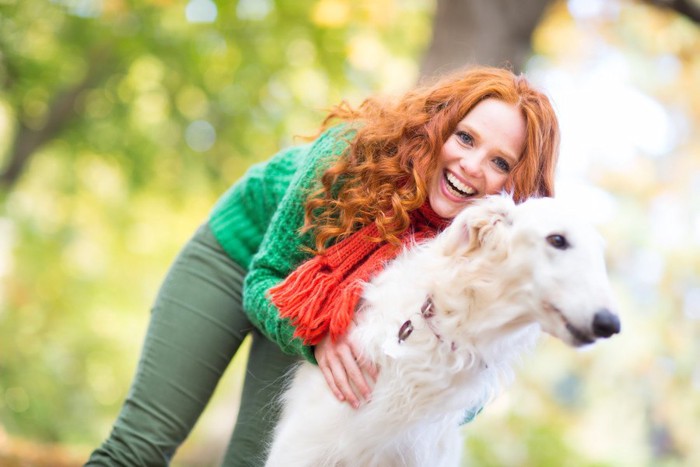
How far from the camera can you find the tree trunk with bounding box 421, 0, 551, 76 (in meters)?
4.98

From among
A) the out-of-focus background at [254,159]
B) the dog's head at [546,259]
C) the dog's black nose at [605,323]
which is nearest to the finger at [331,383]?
the dog's head at [546,259]

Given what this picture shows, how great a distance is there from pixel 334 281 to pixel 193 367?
78cm

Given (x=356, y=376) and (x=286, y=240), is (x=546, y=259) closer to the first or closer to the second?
(x=356, y=376)

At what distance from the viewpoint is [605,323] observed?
6.04 ft

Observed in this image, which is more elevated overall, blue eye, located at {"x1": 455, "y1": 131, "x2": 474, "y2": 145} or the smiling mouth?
blue eye, located at {"x1": 455, "y1": 131, "x2": 474, "y2": 145}

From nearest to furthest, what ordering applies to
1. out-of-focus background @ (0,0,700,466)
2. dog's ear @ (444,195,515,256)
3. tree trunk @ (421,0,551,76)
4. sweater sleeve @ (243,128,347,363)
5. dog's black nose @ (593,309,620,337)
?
dog's black nose @ (593,309,620,337)
dog's ear @ (444,195,515,256)
sweater sleeve @ (243,128,347,363)
tree trunk @ (421,0,551,76)
out-of-focus background @ (0,0,700,466)

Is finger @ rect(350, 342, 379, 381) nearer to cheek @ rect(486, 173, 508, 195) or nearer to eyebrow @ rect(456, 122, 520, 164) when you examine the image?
cheek @ rect(486, 173, 508, 195)

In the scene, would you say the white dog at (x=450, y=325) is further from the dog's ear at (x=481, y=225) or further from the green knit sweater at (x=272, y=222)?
the green knit sweater at (x=272, y=222)

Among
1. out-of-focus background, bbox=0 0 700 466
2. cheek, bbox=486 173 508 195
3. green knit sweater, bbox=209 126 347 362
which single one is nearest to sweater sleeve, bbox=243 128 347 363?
green knit sweater, bbox=209 126 347 362

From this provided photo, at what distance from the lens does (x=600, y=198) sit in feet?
34.6

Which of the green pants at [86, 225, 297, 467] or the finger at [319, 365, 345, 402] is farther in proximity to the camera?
the green pants at [86, 225, 297, 467]

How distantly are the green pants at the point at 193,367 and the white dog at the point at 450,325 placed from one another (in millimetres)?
458

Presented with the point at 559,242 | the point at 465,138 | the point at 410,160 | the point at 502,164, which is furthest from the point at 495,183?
the point at 559,242

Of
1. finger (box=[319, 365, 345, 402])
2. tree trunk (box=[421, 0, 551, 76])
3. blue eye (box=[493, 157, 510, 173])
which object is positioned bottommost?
finger (box=[319, 365, 345, 402])
